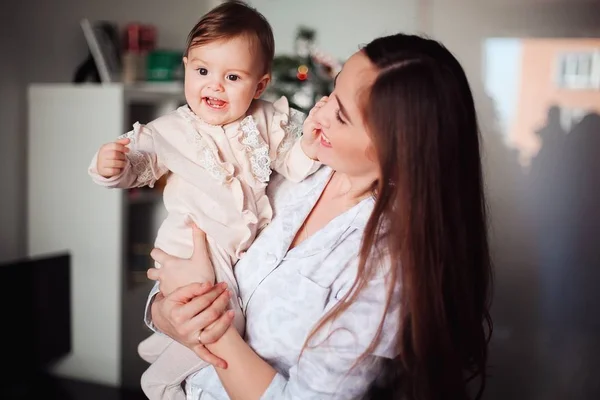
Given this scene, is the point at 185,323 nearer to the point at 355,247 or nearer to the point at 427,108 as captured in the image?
the point at 355,247

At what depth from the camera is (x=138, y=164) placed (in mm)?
996

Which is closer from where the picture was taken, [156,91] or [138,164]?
[138,164]

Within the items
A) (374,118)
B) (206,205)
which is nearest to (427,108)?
(374,118)

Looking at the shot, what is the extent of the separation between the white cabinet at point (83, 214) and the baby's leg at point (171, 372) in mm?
1599

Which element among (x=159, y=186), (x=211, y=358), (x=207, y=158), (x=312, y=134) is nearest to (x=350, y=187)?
(x=312, y=134)

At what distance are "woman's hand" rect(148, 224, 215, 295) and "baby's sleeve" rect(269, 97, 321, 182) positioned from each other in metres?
0.17

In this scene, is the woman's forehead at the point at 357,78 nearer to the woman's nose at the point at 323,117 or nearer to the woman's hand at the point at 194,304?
the woman's nose at the point at 323,117

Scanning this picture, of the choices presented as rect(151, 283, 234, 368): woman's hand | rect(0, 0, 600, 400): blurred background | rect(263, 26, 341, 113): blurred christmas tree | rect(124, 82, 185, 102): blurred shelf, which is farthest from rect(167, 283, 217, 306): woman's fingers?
rect(263, 26, 341, 113): blurred christmas tree

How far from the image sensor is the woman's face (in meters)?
0.88

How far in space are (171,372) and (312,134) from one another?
442 mm

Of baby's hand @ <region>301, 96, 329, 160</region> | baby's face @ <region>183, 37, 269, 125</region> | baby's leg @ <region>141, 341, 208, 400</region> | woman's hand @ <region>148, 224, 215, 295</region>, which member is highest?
baby's face @ <region>183, 37, 269, 125</region>

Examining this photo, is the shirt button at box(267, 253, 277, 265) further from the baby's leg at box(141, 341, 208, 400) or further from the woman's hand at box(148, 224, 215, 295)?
the baby's leg at box(141, 341, 208, 400)

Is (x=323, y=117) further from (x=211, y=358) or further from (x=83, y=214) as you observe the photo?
(x=83, y=214)

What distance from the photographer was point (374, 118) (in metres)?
0.87
